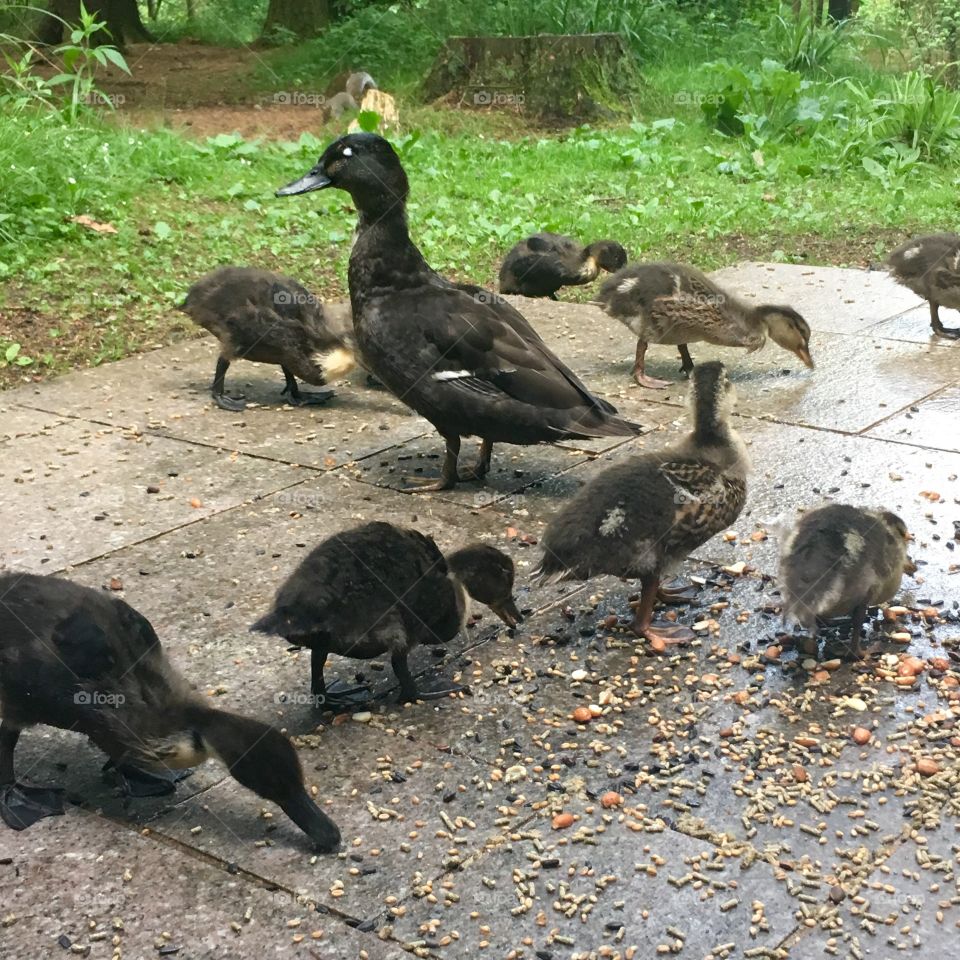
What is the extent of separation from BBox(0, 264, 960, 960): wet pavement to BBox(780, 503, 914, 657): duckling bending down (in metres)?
0.19

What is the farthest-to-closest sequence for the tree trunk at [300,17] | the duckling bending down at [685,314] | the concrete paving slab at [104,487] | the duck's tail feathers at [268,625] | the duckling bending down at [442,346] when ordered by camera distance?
the tree trunk at [300,17]
the duckling bending down at [685,314]
the duckling bending down at [442,346]
the concrete paving slab at [104,487]
the duck's tail feathers at [268,625]

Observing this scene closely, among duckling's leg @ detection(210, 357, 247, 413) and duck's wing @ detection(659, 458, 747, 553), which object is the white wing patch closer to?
duck's wing @ detection(659, 458, 747, 553)

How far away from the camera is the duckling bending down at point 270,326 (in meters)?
7.36

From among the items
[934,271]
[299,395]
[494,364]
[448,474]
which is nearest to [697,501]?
[494,364]

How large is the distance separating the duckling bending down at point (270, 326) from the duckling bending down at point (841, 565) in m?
3.30

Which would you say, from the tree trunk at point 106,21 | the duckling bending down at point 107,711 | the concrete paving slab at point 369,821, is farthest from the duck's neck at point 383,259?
the tree trunk at point 106,21

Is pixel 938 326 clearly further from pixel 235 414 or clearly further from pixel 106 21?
pixel 106 21

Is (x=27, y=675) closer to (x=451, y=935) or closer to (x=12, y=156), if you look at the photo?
(x=451, y=935)

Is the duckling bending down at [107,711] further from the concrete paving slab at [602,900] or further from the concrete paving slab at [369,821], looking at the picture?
the concrete paving slab at [602,900]

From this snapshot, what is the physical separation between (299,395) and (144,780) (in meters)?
3.92

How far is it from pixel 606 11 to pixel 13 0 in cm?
775

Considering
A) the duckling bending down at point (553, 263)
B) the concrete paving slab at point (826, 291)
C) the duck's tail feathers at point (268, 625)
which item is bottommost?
the concrete paving slab at point (826, 291)

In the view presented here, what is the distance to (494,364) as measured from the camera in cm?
623

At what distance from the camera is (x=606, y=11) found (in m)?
18.1
